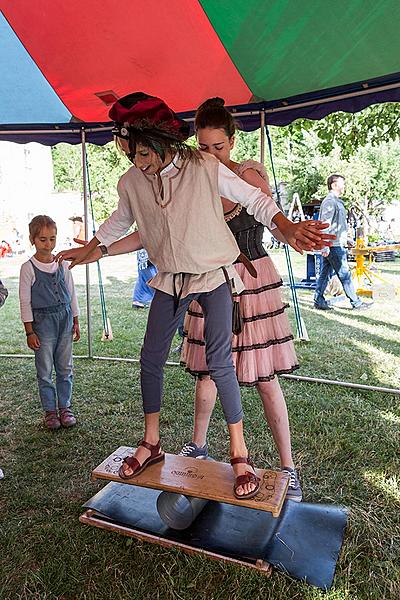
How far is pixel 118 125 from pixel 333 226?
641cm

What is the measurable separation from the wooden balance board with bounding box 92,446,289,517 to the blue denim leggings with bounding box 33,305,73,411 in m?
1.28

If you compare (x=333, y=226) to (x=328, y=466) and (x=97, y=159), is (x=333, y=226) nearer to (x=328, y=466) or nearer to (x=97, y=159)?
(x=328, y=466)

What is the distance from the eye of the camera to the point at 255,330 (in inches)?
94.7

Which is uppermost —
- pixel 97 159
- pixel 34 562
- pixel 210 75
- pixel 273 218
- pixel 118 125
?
pixel 97 159

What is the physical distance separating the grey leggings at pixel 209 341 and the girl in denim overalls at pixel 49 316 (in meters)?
1.48

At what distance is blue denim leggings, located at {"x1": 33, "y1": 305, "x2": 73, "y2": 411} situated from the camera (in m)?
3.41

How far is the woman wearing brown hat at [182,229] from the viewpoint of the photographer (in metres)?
1.88

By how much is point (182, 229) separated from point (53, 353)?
198 centimetres

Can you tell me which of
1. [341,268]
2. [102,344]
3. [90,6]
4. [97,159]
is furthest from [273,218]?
[97,159]

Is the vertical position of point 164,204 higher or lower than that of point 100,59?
lower

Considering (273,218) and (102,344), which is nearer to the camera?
(273,218)

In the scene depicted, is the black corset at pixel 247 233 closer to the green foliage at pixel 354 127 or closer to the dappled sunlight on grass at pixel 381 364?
the dappled sunlight on grass at pixel 381 364

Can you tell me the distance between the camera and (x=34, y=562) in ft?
6.95

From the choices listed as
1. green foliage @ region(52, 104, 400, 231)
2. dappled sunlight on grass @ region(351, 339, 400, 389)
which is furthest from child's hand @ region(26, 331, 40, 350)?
Answer: green foliage @ region(52, 104, 400, 231)
